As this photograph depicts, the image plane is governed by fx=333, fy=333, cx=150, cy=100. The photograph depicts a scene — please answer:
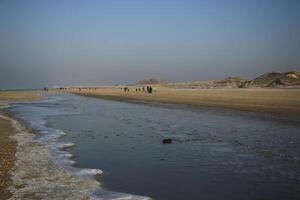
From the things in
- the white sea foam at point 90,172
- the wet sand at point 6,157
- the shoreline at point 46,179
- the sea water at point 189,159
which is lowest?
the sea water at point 189,159

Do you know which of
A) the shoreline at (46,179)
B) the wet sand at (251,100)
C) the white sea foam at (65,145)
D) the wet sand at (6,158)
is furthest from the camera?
the wet sand at (251,100)

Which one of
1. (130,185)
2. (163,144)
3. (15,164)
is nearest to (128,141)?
(163,144)

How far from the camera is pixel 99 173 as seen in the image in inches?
365

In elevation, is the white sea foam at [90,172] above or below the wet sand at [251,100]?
below

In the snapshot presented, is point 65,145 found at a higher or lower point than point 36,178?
lower

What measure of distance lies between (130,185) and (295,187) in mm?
3884

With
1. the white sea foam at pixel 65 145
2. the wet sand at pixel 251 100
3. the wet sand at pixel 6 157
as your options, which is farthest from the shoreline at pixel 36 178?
the wet sand at pixel 251 100

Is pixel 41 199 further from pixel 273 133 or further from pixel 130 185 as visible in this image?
pixel 273 133

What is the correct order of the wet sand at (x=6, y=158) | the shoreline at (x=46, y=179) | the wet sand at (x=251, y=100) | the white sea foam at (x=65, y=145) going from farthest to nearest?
the wet sand at (x=251, y=100), the white sea foam at (x=65, y=145), the wet sand at (x=6, y=158), the shoreline at (x=46, y=179)

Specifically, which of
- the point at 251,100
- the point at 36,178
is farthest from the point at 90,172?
the point at 251,100

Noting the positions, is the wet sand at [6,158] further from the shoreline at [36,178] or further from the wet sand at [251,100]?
the wet sand at [251,100]

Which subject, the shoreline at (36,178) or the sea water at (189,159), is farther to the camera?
the sea water at (189,159)

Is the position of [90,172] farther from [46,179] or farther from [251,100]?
[251,100]

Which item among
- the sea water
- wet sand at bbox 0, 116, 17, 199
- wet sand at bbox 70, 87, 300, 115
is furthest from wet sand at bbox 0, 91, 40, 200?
wet sand at bbox 70, 87, 300, 115
